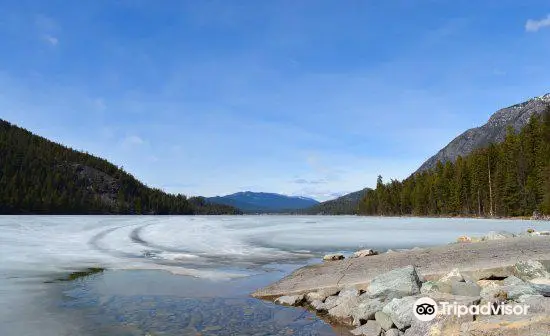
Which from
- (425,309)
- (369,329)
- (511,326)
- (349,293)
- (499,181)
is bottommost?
Answer: (369,329)

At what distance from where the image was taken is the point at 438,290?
10523mm

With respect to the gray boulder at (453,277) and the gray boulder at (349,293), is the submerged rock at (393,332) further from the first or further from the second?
the gray boulder at (453,277)

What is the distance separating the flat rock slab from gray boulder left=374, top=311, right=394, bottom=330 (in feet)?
10.1

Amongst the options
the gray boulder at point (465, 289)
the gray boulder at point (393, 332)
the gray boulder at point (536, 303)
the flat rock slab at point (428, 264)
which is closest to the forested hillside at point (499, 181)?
the flat rock slab at point (428, 264)

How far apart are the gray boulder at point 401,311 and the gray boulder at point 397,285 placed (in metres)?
1.07

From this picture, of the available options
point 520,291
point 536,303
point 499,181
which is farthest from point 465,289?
point 499,181

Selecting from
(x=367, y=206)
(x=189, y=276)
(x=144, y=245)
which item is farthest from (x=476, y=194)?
(x=189, y=276)

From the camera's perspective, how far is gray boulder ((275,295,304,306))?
12.8 metres

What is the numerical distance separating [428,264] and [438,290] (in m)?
3.84

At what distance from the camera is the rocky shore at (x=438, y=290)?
784 cm

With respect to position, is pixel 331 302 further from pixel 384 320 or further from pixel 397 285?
pixel 384 320

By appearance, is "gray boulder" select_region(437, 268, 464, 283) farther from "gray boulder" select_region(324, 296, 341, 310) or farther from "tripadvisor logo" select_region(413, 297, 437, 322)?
"gray boulder" select_region(324, 296, 341, 310)

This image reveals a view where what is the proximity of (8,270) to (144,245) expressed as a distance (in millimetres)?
12067

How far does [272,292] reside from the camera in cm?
1376
